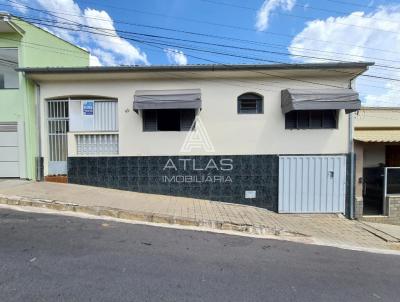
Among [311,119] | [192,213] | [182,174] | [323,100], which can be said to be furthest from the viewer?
[311,119]

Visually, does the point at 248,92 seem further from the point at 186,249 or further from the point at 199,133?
the point at 186,249

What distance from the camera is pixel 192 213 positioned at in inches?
280

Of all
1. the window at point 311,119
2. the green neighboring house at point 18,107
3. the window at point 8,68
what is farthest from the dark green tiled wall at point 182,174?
the window at point 8,68

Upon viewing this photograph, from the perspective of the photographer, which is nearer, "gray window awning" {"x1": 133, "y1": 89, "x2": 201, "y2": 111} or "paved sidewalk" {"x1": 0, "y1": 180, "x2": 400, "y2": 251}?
"paved sidewalk" {"x1": 0, "y1": 180, "x2": 400, "y2": 251}

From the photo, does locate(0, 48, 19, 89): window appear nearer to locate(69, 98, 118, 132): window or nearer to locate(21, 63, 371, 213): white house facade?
locate(21, 63, 371, 213): white house facade

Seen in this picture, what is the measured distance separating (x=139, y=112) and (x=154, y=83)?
1.12 meters

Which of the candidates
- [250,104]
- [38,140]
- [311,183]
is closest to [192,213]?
[311,183]

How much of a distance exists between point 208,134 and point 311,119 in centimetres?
366

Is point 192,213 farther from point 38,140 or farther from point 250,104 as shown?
point 38,140

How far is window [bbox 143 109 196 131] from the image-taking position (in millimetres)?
9422

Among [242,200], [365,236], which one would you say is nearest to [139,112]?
[242,200]

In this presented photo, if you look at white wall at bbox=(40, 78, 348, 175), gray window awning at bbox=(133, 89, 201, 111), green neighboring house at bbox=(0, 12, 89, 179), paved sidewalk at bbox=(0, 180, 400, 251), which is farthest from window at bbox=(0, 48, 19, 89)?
gray window awning at bbox=(133, 89, 201, 111)

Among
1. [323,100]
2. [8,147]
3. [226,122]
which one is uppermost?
[323,100]

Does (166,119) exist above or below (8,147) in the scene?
above
